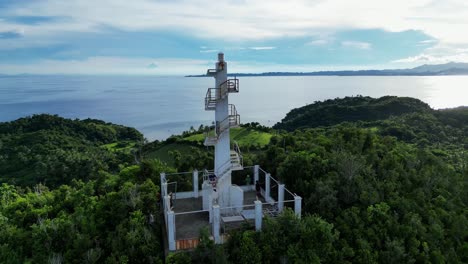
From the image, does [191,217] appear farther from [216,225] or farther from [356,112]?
[356,112]

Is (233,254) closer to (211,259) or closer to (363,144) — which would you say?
(211,259)

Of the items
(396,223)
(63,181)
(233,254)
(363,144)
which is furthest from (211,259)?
(63,181)

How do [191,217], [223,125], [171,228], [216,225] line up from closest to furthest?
[171,228] < [216,225] < [191,217] < [223,125]

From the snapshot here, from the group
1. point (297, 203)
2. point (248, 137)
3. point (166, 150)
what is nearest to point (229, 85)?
point (297, 203)

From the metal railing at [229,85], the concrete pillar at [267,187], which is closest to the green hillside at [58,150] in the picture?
the concrete pillar at [267,187]

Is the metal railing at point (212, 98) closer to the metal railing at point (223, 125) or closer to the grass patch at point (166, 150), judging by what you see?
the metal railing at point (223, 125)
